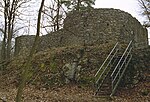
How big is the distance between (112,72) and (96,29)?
19.8 ft

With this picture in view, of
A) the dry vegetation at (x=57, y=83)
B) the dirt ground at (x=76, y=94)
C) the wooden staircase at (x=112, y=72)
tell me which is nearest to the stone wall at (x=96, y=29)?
the dry vegetation at (x=57, y=83)

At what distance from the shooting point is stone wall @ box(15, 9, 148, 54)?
2073cm

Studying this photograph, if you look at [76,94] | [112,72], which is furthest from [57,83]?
[112,72]

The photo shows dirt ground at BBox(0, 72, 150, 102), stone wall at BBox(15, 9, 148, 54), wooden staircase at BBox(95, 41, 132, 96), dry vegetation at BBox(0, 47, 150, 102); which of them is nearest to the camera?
dirt ground at BBox(0, 72, 150, 102)

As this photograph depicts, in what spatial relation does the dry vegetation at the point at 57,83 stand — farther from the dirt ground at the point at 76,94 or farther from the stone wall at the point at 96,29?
the stone wall at the point at 96,29

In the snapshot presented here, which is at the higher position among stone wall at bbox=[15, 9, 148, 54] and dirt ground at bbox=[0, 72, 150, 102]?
stone wall at bbox=[15, 9, 148, 54]

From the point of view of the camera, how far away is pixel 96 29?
20984 millimetres

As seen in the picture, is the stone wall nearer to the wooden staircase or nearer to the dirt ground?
the wooden staircase

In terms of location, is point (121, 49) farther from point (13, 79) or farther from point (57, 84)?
point (13, 79)

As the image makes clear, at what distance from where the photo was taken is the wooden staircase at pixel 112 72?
1412 centimetres

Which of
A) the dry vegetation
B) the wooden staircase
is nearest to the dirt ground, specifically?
the dry vegetation

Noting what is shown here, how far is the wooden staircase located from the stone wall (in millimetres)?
3277

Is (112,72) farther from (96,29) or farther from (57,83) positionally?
(96,29)

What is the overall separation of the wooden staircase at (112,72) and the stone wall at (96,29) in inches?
129
